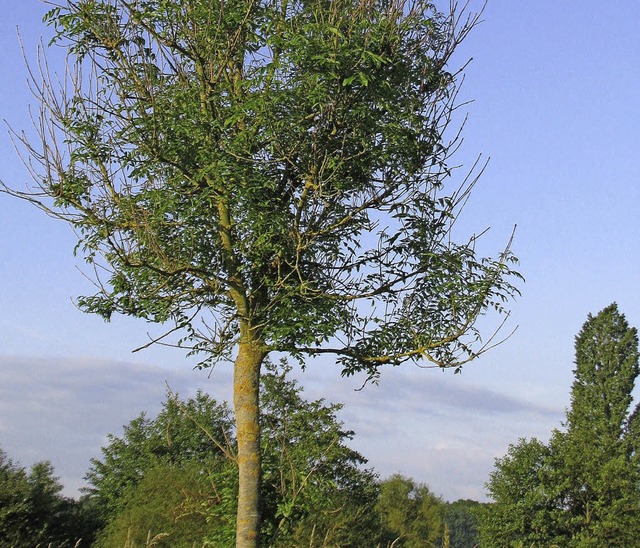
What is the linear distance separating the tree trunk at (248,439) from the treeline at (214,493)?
56 centimetres

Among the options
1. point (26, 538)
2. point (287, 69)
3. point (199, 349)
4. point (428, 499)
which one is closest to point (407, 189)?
point (287, 69)

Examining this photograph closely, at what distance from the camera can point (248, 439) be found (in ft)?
58.1

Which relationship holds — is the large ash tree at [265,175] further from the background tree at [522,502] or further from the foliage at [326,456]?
the background tree at [522,502]

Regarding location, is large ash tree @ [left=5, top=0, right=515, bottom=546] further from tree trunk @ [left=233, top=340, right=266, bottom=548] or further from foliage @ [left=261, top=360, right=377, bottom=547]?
foliage @ [left=261, top=360, right=377, bottom=547]

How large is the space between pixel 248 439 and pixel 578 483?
185ft

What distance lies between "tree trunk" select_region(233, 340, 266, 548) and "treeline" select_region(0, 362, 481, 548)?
558mm

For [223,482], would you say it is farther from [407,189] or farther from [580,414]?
[580,414]

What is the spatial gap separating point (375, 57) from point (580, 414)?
212 ft

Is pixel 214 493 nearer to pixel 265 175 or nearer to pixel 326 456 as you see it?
pixel 265 175

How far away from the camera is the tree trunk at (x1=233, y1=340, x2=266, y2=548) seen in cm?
1736

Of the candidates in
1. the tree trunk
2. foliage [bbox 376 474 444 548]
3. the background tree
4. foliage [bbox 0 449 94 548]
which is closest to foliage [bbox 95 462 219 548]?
foliage [bbox 0 449 94 548]

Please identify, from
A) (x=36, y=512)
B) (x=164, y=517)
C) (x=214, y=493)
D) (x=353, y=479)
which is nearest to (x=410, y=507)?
(x=353, y=479)

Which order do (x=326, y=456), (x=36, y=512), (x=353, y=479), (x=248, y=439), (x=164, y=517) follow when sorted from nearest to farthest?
(x=248, y=439), (x=164, y=517), (x=36, y=512), (x=326, y=456), (x=353, y=479)

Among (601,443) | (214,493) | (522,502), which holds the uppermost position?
(601,443)
